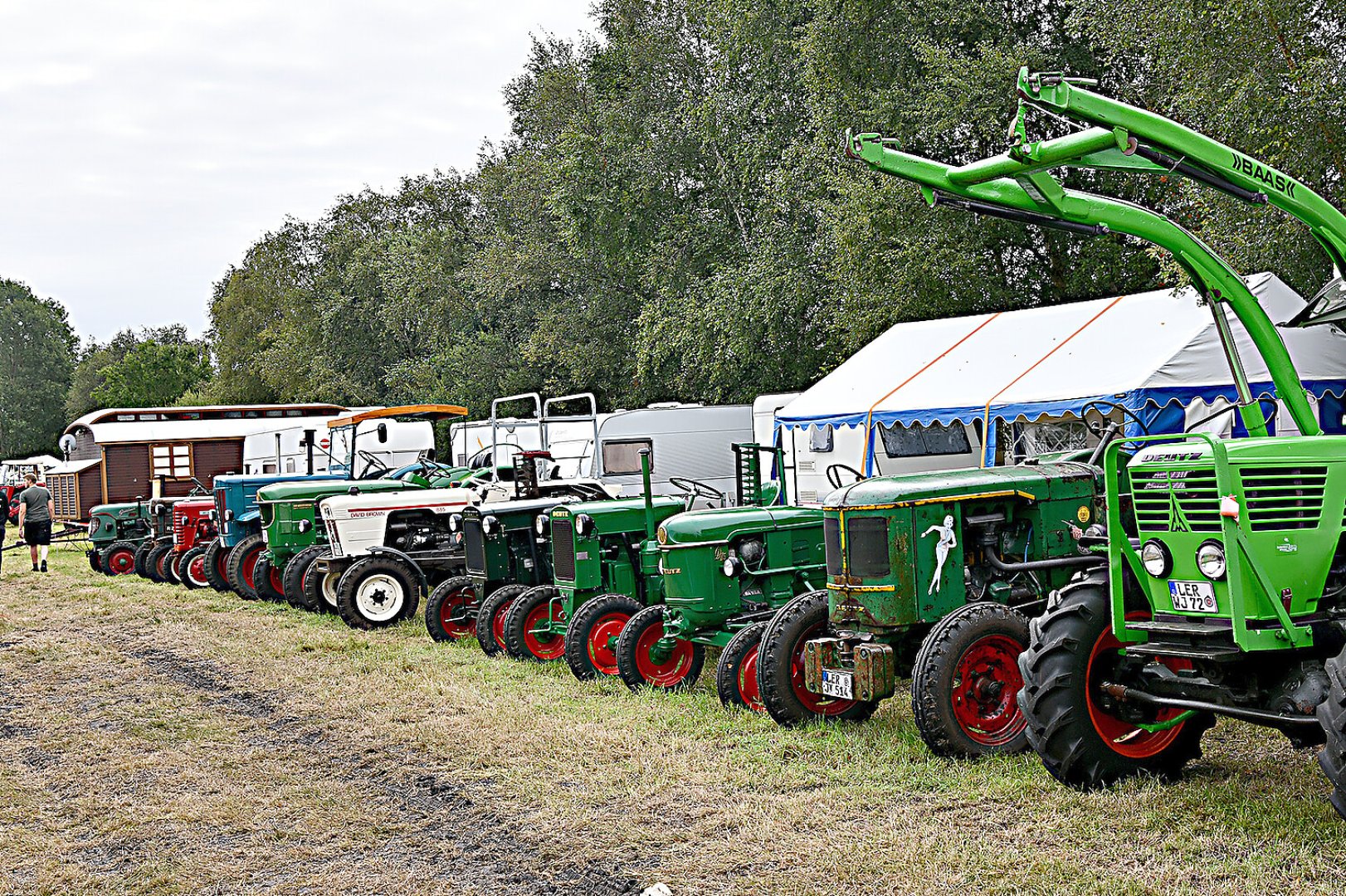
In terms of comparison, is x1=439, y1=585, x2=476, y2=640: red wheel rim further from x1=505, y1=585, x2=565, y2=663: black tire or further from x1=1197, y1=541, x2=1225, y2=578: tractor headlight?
x1=1197, y1=541, x2=1225, y2=578: tractor headlight

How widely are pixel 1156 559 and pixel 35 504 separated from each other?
751 inches

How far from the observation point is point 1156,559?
4664mm

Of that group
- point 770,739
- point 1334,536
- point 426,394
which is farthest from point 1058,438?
point 426,394

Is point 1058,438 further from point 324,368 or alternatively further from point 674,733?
point 324,368

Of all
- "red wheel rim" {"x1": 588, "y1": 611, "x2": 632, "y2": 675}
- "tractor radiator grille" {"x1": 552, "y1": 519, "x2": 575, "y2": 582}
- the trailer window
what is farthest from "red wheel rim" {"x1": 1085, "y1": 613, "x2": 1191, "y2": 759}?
the trailer window

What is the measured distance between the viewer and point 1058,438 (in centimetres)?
1277

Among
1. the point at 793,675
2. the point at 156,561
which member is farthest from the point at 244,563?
the point at 793,675

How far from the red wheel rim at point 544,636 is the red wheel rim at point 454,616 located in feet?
4.42

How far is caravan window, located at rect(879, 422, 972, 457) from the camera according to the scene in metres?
14.8

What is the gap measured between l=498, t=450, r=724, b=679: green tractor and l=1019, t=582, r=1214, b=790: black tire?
3356mm

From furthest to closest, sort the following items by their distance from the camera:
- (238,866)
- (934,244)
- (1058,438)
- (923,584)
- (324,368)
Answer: (324,368), (934,244), (1058,438), (923,584), (238,866)

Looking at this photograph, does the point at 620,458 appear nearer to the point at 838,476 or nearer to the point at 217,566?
the point at 217,566

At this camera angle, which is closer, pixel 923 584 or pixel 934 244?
pixel 923 584

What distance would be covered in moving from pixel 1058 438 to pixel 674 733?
24.8 ft
